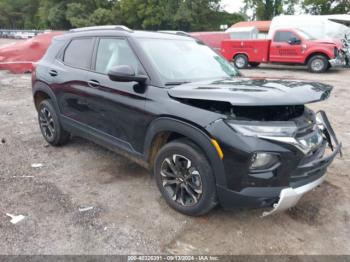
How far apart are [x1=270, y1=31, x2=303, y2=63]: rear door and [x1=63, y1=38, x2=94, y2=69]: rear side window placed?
12.3 meters

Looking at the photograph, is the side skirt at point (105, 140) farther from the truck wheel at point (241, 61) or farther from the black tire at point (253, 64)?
the black tire at point (253, 64)

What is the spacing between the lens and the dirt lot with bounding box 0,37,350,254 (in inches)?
106

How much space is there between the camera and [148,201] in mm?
3387

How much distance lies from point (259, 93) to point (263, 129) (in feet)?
0.96

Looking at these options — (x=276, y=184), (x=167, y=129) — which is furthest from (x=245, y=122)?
(x=167, y=129)

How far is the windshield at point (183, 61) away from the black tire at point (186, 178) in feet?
2.40

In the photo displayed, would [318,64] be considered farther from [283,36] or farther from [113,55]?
[113,55]

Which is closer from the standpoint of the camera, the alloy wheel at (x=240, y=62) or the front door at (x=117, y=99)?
the front door at (x=117, y=99)

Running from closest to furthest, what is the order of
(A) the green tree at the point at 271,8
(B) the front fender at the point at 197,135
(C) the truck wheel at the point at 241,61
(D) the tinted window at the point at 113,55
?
(B) the front fender at the point at 197,135, (D) the tinted window at the point at 113,55, (C) the truck wheel at the point at 241,61, (A) the green tree at the point at 271,8

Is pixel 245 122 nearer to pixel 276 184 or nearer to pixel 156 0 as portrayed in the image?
pixel 276 184

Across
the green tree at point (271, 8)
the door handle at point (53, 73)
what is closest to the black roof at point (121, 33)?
the door handle at point (53, 73)

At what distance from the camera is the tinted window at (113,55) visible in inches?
134

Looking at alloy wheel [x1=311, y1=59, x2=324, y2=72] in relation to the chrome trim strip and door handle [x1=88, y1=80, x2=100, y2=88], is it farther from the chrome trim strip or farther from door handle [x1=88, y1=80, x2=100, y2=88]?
the chrome trim strip

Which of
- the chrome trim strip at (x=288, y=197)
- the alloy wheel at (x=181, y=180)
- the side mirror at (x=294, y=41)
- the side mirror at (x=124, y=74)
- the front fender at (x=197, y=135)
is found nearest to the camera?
the chrome trim strip at (x=288, y=197)
